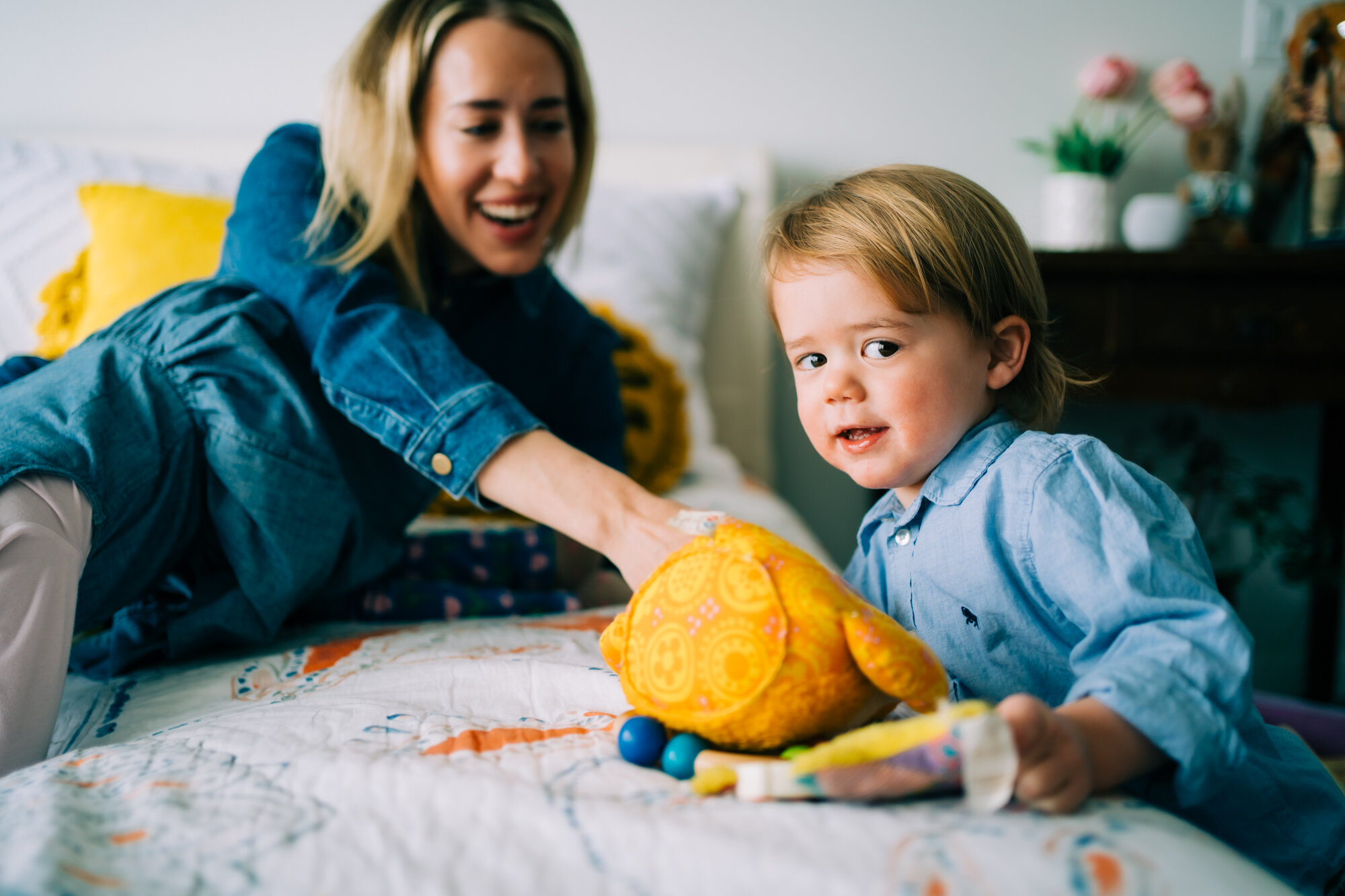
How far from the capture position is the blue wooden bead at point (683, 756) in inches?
18.4

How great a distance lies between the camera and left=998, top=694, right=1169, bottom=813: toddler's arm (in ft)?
1.29

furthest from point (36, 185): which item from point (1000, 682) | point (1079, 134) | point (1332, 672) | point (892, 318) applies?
point (1332, 672)

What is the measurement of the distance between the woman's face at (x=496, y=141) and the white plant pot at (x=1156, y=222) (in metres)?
1.19

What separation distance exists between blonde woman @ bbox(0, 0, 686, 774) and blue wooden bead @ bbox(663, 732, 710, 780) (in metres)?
0.22

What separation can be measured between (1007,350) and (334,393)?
58 cm

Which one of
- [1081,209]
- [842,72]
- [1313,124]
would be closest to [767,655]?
[1081,209]

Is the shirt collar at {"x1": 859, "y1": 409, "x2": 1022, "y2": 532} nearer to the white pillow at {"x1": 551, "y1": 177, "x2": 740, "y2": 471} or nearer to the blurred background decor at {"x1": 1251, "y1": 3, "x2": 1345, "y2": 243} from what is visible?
the white pillow at {"x1": 551, "y1": 177, "x2": 740, "y2": 471}

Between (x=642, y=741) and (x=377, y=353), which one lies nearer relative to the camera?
(x=642, y=741)

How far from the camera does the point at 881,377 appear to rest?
615mm

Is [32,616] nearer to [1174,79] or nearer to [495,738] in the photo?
[495,738]

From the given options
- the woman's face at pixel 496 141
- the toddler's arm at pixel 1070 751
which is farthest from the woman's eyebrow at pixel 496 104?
the toddler's arm at pixel 1070 751

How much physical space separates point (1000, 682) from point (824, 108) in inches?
60.6

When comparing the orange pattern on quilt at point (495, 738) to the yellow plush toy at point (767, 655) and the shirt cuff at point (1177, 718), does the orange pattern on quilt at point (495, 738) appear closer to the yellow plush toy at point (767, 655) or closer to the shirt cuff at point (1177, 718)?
the yellow plush toy at point (767, 655)

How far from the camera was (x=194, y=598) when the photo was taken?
805 mm
